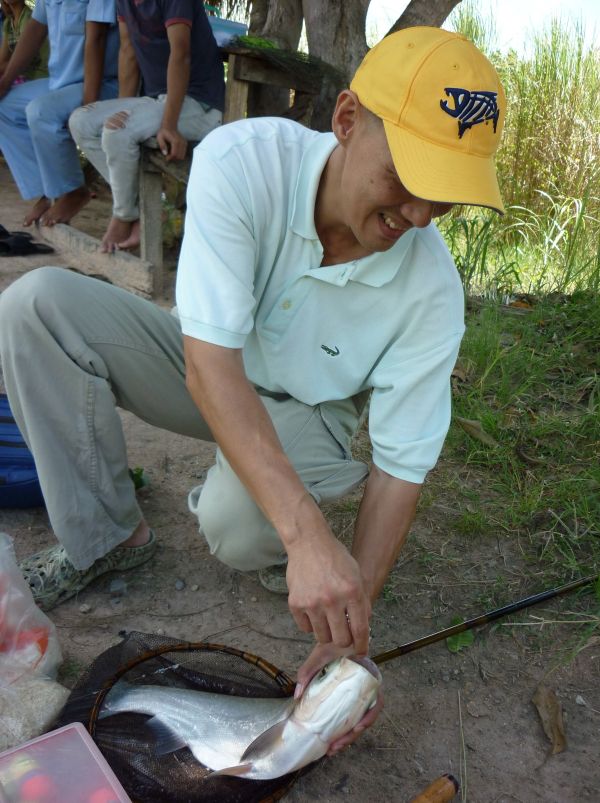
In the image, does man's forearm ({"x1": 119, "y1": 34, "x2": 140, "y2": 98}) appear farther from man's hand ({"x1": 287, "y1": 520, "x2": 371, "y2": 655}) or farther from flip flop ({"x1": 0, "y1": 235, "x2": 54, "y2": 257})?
man's hand ({"x1": 287, "y1": 520, "x2": 371, "y2": 655})

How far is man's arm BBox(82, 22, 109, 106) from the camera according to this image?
17.5 ft

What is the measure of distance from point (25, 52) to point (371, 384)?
559cm

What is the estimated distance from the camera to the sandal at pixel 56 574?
88.0 inches

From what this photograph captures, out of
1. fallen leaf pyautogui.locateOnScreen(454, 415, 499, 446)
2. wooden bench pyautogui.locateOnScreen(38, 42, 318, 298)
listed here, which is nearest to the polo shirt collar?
fallen leaf pyautogui.locateOnScreen(454, 415, 499, 446)

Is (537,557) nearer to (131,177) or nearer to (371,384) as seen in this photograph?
(371,384)

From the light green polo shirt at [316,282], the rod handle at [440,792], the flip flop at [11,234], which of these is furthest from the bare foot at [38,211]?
the rod handle at [440,792]

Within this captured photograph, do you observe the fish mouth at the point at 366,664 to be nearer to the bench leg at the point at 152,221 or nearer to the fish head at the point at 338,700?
the fish head at the point at 338,700

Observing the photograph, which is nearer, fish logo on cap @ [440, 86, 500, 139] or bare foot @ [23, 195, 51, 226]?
fish logo on cap @ [440, 86, 500, 139]

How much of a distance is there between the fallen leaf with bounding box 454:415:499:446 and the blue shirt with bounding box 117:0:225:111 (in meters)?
2.98

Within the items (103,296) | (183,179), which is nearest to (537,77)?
(183,179)

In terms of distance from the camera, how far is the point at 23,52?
6.15m

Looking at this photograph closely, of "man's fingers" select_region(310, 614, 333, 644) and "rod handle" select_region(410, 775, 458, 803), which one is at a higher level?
"man's fingers" select_region(310, 614, 333, 644)

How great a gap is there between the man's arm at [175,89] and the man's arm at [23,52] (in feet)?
7.33

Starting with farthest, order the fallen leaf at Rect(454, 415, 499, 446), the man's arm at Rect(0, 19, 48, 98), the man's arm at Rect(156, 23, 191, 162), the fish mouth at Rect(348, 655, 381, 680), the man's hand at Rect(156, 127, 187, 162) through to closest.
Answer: the man's arm at Rect(0, 19, 48, 98) → the man's hand at Rect(156, 127, 187, 162) → the man's arm at Rect(156, 23, 191, 162) → the fallen leaf at Rect(454, 415, 499, 446) → the fish mouth at Rect(348, 655, 381, 680)
